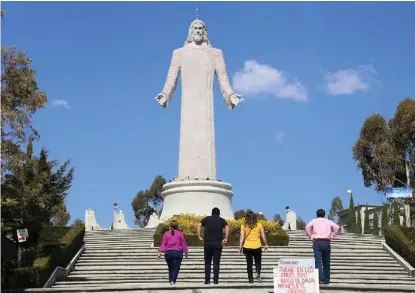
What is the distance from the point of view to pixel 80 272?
64.3 ft

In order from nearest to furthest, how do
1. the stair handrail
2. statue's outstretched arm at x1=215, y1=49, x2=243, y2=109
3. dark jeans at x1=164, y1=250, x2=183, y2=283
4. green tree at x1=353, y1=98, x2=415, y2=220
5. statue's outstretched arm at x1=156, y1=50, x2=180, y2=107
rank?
dark jeans at x1=164, y1=250, x2=183, y2=283, the stair handrail, statue's outstretched arm at x1=215, y1=49, x2=243, y2=109, statue's outstretched arm at x1=156, y1=50, x2=180, y2=107, green tree at x1=353, y1=98, x2=415, y2=220

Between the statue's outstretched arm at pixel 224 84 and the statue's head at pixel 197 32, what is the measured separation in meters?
0.95

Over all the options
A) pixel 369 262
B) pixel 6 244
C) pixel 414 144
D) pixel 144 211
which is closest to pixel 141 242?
pixel 369 262

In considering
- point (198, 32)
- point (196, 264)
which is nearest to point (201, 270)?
point (196, 264)

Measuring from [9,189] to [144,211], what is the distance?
60922 millimetres

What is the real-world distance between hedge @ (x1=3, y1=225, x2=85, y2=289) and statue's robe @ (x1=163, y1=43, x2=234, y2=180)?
924 cm

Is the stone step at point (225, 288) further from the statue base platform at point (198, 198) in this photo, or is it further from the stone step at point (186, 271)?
the statue base platform at point (198, 198)

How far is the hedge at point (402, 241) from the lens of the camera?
20859 millimetres

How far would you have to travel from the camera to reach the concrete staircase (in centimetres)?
1377

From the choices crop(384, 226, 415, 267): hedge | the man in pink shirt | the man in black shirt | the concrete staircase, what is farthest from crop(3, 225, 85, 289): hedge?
crop(384, 226, 415, 267): hedge

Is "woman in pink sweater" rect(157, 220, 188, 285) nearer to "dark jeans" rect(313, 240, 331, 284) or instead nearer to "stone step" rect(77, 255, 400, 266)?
"dark jeans" rect(313, 240, 331, 284)

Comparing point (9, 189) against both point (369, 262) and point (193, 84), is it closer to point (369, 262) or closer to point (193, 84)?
point (369, 262)

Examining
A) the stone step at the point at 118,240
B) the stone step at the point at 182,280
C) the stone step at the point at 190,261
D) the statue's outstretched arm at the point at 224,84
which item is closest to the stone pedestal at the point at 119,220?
the statue's outstretched arm at the point at 224,84

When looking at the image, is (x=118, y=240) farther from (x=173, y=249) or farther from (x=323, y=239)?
(x=323, y=239)
